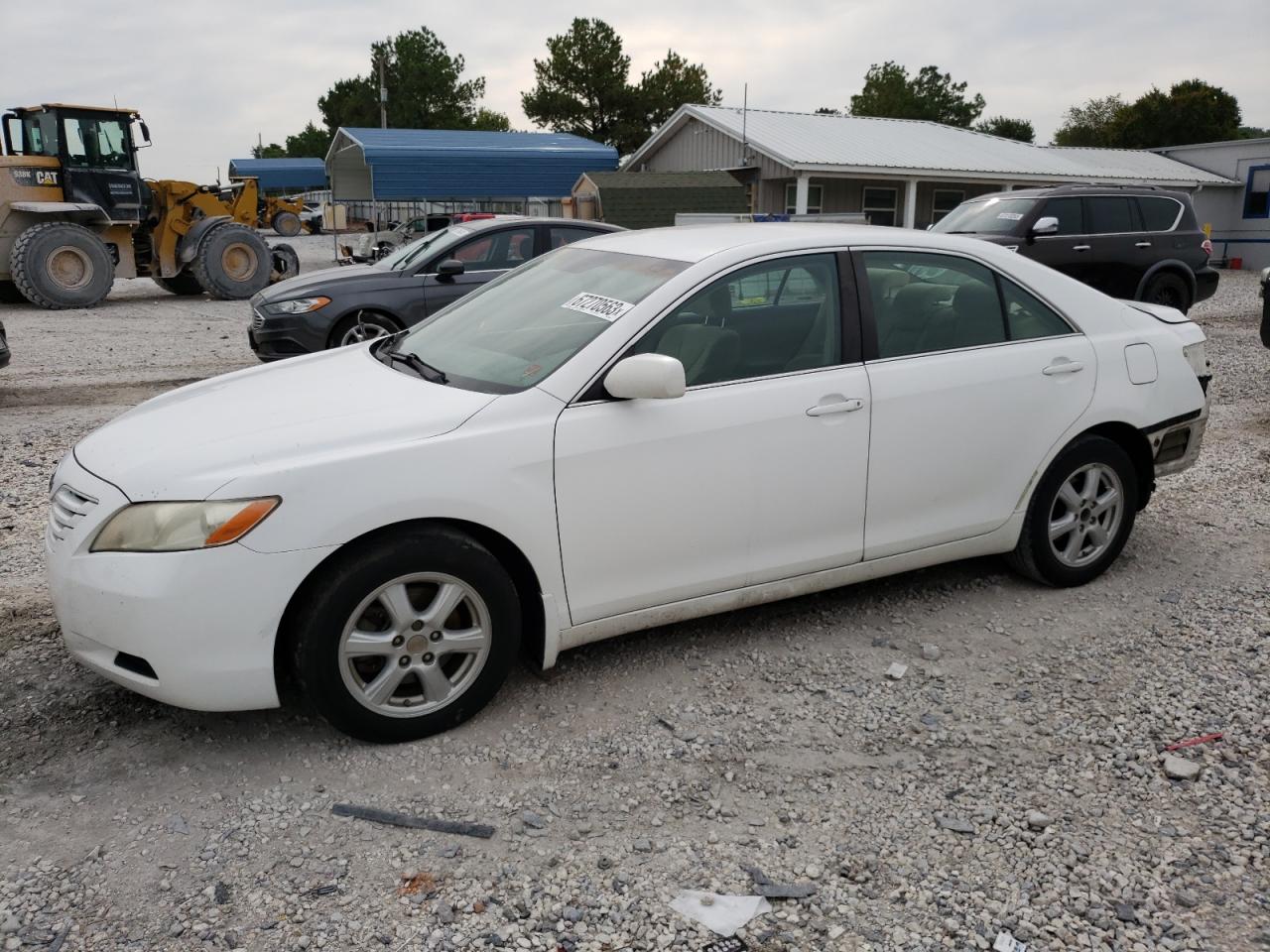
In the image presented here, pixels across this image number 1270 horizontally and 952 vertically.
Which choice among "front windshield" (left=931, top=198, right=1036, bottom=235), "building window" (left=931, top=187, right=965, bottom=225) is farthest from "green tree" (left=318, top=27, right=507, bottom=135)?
"front windshield" (left=931, top=198, right=1036, bottom=235)

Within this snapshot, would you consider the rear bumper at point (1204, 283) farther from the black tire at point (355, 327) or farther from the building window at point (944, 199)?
the building window at point (944, 199)

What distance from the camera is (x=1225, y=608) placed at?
4371 mm

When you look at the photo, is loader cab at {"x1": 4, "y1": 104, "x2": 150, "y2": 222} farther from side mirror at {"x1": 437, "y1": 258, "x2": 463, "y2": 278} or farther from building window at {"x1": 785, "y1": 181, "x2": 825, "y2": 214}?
building window at {"x1": 785, "y1": 181, "x2": 825, "y2": 214}

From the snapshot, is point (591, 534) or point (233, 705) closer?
point (233, 705)

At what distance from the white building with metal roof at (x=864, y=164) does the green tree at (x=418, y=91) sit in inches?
1740

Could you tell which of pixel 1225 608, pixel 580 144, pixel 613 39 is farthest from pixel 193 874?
pixel 613 39

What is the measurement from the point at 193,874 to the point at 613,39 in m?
63.5

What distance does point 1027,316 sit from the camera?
4.32 meters

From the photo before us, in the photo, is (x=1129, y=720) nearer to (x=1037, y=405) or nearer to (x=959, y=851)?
(x=959, y=851)

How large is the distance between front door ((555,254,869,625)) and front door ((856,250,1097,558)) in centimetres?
14

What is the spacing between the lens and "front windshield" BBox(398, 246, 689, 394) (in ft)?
11.8

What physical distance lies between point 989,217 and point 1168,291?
2523 mm

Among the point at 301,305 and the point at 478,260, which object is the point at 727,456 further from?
the point at 478,260

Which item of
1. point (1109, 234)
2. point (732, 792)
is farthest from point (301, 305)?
point (1109, 234)
